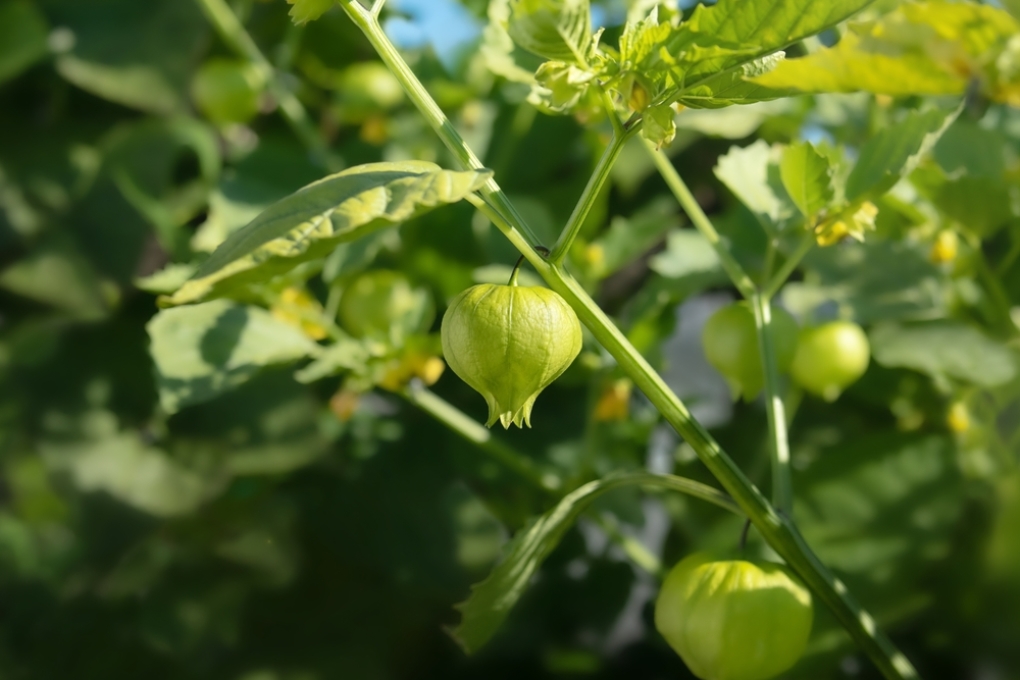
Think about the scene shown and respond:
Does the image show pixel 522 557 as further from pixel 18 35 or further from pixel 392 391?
pixel 18 35

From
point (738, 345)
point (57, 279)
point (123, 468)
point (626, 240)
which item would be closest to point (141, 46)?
point (57, 279)

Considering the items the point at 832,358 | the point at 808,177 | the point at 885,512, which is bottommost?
the point at 885,512

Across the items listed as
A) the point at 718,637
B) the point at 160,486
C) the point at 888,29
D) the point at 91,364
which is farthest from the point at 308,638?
the point at 888,29

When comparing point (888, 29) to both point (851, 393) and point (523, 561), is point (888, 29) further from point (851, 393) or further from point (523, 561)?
point (851, 393)

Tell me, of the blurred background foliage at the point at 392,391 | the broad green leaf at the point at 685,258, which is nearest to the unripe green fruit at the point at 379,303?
the blurred background foliage at the point at 392,391

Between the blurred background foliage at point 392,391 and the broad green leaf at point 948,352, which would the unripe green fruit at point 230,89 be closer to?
the blurred background foliage at point 392,391

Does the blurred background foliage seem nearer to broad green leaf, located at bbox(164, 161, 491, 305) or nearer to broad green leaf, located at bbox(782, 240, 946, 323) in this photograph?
broad green leaf, located at bbox(782, 240, 946, 323)

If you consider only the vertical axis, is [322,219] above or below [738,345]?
above
